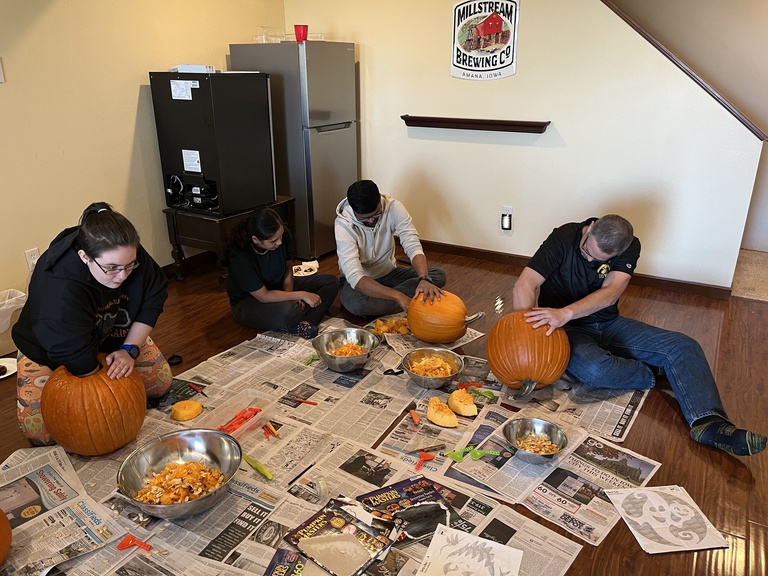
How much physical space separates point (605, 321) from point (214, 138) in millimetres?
2368

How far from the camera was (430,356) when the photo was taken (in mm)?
2537

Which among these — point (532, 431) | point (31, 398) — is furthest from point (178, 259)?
point (532, 431)

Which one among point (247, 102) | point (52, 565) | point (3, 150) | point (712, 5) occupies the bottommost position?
point (52, 565)

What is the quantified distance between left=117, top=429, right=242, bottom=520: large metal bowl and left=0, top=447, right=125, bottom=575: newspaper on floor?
0.39ft

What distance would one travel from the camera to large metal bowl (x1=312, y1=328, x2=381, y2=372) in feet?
8.16

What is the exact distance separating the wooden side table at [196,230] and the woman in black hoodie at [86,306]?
1.36 m

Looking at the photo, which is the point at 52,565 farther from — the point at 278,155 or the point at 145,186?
the point at 278,155

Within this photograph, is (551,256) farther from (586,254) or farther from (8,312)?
(8,312)

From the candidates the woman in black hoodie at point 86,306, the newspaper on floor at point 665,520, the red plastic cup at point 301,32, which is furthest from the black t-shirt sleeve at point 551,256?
the red plastic cup at point 301,32

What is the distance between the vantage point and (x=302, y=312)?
2926 millimetres

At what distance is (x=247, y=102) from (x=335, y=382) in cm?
199

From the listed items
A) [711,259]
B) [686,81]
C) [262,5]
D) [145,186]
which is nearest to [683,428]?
[711,259]

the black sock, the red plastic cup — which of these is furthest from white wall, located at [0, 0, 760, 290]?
the black sock

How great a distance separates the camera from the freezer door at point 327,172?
12.9ft
